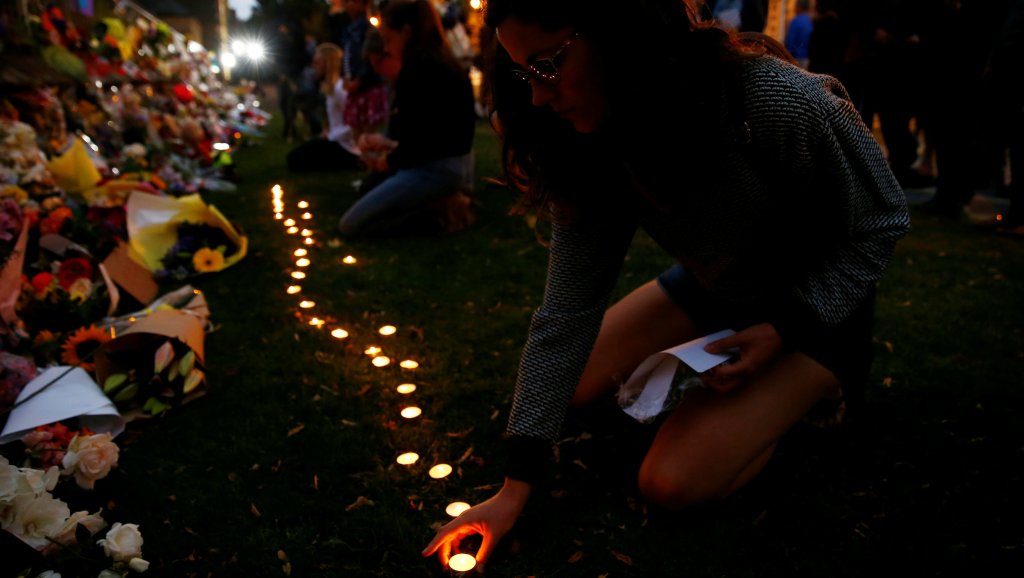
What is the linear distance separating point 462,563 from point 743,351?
2.69 feet

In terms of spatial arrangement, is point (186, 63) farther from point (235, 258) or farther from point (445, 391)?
point (445, 391)

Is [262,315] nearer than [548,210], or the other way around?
[548,210]

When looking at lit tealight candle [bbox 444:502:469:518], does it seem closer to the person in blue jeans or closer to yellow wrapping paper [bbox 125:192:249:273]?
yellow wrapping paper [bbox 125:192:249:273]

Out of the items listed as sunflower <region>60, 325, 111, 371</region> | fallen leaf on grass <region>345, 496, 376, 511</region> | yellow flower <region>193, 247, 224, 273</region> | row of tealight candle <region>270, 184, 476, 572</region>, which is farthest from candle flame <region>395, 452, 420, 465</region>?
yellow flower <region>193, 247, 224, 273</region>

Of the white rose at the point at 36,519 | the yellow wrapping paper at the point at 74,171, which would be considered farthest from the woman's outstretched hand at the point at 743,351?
the yellow wrapping paper at the point at 74,171

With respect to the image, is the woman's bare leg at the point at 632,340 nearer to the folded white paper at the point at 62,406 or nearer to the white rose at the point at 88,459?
the white rose at the point at 88,459

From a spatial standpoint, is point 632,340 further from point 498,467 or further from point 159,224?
point 159,224

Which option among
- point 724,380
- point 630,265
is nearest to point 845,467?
point 724,380

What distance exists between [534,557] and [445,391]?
0.86 meters

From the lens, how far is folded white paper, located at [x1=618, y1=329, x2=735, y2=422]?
161 cm

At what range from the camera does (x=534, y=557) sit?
5.24 ft

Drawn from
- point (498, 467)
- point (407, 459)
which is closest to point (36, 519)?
point (407, 459)

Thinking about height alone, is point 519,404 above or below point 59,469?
above

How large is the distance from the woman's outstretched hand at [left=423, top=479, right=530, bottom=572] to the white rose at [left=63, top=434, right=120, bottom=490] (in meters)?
0.90
